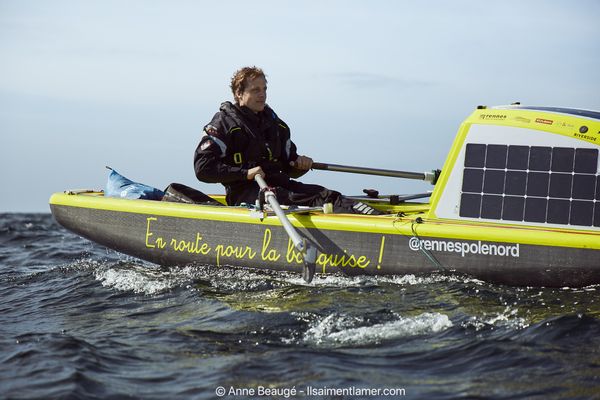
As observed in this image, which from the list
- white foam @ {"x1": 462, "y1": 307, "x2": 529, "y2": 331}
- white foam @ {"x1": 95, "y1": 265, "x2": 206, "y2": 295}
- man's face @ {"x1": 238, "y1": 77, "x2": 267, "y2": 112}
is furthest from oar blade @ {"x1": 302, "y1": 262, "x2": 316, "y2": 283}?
man's face @ {"x1": 238, "y1": 77, "x2": 267, "y2": 112}

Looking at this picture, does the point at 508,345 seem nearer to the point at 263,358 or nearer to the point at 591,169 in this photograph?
the point at 263,358

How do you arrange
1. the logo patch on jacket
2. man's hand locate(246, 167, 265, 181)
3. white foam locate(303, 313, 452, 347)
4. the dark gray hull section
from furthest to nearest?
the logo patch on jacket < man's hand locate(246, 167, 265, 181) < the dark gray hull section < white foam locate(303, 313, 452, 347)

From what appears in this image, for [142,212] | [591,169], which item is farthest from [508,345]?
[142,212]

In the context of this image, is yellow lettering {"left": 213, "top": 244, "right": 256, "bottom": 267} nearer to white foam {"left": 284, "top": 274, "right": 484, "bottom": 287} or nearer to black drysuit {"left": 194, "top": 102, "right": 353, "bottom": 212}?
white foam {"left": 284, "top": 274, "right": 484, "bottom": 287}

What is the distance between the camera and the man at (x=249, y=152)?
8.65 meters

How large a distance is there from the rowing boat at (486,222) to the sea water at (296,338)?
6.0 inches

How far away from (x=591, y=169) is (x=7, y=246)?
9.45 m

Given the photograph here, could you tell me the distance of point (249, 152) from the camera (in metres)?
8.85

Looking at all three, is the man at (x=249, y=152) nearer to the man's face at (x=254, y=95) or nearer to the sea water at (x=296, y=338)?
the man's face at (x=254, y=95)

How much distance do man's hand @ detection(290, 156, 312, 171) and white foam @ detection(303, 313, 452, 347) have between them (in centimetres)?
327

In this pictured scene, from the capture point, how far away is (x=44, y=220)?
19578mm

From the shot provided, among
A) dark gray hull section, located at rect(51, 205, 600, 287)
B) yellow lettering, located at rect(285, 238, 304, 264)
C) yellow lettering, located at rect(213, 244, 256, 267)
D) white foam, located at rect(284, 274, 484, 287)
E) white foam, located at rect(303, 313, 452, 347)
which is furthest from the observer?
yellow lettering, located at rect(213, 244, 256, 267)

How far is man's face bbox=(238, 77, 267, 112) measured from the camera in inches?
346

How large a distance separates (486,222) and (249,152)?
262 cm
